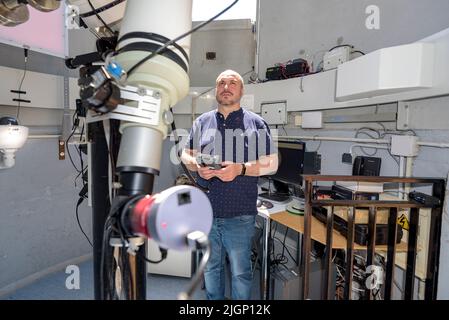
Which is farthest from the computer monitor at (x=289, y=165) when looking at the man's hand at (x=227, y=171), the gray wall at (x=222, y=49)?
the gray wall at (x=222, y=49)

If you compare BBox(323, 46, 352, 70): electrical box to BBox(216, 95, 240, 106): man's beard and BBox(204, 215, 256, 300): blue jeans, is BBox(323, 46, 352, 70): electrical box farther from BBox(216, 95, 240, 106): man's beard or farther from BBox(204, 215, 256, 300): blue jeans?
BBox(204, 215, 256, 300): blue jeans

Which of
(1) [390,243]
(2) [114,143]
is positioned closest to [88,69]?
(2) [114,143]

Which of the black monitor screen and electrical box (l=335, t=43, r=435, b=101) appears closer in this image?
electrical box (l=335, t=43, r=435, b=101)

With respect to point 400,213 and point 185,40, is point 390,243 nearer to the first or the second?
point 400,213

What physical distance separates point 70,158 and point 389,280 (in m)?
2.28

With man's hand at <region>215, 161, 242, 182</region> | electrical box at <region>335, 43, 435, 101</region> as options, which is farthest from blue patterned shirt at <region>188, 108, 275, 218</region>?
electrical box at <region>335, 43, 435, 101</region>

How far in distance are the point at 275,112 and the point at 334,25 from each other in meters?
0.77

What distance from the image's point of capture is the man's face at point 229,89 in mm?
1376

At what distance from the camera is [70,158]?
2.10m

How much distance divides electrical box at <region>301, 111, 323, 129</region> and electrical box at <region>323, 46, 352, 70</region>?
1.07 feet

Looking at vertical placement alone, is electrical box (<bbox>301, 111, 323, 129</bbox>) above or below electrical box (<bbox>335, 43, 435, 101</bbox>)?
below

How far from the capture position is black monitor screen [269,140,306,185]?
5.74ft

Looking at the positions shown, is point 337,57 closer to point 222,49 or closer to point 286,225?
point 286,225

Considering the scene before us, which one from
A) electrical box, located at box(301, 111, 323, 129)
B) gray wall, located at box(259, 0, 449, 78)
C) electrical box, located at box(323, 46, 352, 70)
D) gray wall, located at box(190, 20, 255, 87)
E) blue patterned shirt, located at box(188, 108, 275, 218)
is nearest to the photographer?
blue patterned shirt, located at box(188, 108, 275, 218)
